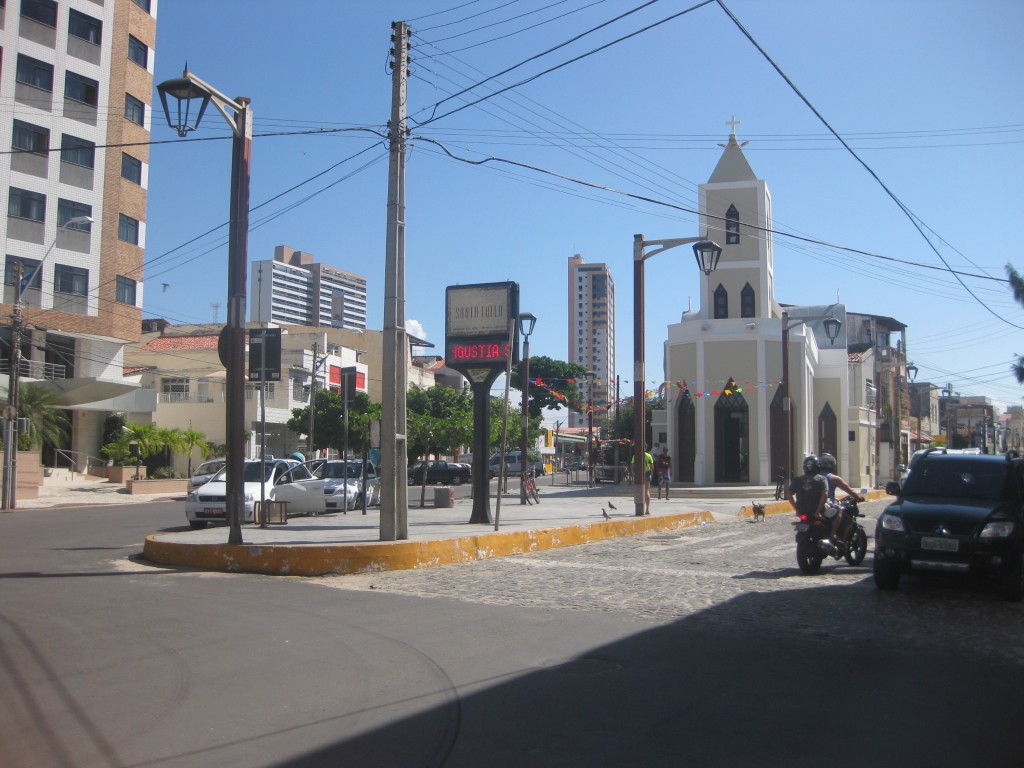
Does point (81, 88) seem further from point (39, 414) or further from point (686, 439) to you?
point (686, 439)

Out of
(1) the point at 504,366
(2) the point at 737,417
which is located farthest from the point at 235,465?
(2) the point at 737,417

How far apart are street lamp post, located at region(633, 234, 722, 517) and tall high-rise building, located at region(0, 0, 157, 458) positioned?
25.7 metres

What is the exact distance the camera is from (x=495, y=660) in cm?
677

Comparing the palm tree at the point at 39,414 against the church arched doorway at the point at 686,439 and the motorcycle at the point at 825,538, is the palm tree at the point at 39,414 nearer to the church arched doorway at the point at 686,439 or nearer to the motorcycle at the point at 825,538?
the church arched doorway at the point at 686,439

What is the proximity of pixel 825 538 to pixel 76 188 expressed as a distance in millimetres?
38161

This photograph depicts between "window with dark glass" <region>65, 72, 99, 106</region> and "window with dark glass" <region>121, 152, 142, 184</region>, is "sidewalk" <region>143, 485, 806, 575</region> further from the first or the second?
"window with dark glass" <region>65, 72, 99, 106</region>

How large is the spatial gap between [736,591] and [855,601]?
1.30 m

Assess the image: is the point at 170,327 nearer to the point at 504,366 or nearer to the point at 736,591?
the point at 504,366

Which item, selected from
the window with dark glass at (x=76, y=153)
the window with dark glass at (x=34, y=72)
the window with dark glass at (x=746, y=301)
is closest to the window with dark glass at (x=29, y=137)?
the window with dark glass at (x=76, y=153)

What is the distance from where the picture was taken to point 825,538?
11.8m

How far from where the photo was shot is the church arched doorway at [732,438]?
122 ft

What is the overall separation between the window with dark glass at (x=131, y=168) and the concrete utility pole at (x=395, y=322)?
33.1 m

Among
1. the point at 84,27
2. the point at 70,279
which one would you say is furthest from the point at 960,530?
the point at 84,27

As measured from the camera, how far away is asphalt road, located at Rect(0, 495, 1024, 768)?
4.83 m
